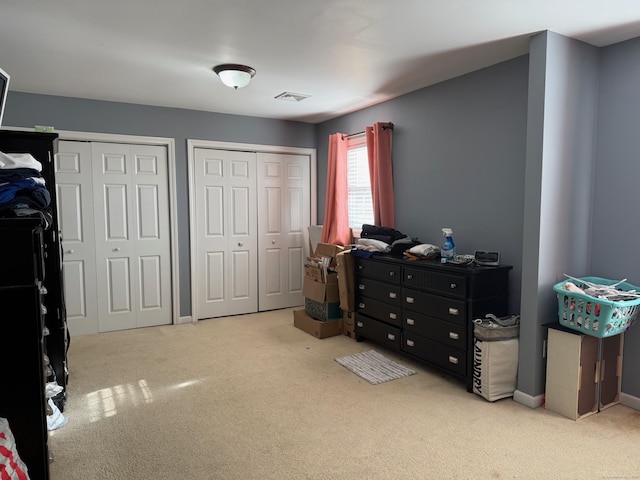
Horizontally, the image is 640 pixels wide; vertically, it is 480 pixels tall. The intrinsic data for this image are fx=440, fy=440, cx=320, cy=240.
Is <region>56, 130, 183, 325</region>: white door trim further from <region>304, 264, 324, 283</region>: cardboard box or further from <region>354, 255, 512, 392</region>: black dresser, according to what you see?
<region>354, 255, 512, 392</region>: black dresser

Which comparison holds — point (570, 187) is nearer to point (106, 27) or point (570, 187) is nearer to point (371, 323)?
point (371, 323)

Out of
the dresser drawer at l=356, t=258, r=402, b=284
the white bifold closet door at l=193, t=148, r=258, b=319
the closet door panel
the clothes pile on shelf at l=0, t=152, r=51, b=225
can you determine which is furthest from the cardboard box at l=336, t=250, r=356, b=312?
the clothes pile on shelf at l=0, t=152, r=51, b=225

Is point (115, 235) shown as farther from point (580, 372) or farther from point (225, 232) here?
point (580, 372)

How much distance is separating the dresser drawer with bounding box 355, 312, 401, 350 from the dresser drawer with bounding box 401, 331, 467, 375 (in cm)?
10

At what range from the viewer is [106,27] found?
8.50 ft

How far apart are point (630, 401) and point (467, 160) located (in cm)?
200

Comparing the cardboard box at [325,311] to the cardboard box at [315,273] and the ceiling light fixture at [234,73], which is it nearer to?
the cardboard box at [315,273]

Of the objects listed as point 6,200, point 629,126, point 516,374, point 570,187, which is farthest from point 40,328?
point 629,126

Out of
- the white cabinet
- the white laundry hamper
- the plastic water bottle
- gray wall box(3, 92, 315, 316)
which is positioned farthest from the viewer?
gray wall box(3, 92, 315, 316)

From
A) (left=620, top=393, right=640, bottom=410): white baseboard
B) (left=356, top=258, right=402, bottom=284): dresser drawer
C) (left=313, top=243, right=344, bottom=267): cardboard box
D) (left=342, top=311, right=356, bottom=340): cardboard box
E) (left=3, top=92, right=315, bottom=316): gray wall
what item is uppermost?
(left=3, top=92, right=315, bottom=316): gray wall

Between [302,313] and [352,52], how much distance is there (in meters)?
2.67

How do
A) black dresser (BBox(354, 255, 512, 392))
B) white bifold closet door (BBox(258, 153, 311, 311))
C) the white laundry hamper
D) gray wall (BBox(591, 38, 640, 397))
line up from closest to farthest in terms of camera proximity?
gray wall (BBox(591, 38, 640, 397)) → the white laundry hamper → black dresser (BBox(354, 255, 512, 392)) → white bifold closet door (BBox(258, 153, 311, 311))

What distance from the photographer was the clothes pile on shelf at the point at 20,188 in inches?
70.7

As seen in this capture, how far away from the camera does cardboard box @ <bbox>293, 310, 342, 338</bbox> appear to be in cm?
430
